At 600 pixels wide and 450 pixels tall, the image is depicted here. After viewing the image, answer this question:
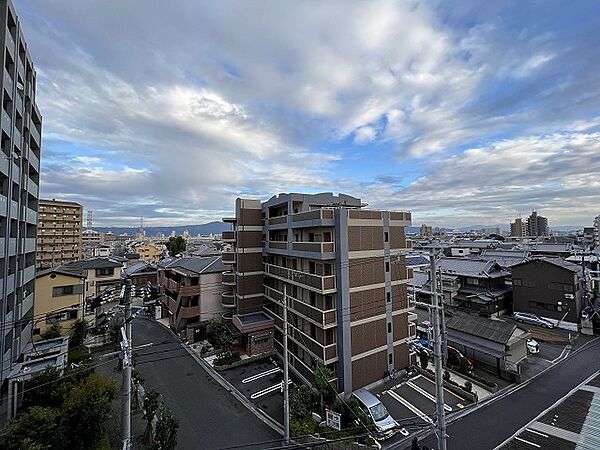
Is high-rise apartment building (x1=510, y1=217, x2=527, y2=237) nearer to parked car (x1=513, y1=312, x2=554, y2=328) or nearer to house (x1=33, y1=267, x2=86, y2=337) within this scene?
parked car (x1=513, y1=312, x2=554, y2=328)

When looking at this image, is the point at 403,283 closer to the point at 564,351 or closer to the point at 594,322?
the point at 564,351

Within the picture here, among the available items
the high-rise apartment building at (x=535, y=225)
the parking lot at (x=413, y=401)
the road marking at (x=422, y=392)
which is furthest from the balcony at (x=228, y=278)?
the high-rise apartment building at (x=535, y=225)

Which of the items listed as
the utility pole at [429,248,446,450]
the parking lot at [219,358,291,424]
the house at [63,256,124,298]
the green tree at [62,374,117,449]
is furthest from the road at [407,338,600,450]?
the house at [63,256,124,298]

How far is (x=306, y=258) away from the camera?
62.6 feet

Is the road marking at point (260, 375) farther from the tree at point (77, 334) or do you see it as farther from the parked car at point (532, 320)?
the parked car at point (532, 320)

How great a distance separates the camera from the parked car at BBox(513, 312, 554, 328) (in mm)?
27606

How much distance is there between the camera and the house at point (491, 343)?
18859 millimetres

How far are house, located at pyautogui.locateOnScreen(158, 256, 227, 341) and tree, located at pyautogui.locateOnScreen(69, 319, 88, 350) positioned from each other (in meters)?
7.42

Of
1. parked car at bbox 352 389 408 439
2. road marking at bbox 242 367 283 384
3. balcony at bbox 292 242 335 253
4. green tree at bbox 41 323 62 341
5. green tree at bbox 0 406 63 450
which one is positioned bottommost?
road marking at bbox 242 367 283 384

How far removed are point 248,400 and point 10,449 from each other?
10670 millimetres

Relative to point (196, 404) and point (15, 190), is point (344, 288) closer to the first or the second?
point (196, 404)

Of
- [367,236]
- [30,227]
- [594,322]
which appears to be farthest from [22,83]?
[594,322]

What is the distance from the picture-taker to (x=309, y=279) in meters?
18.0

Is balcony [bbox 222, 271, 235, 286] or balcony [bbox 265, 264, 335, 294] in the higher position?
balcony [bbox 265, 264, 335, 294]
